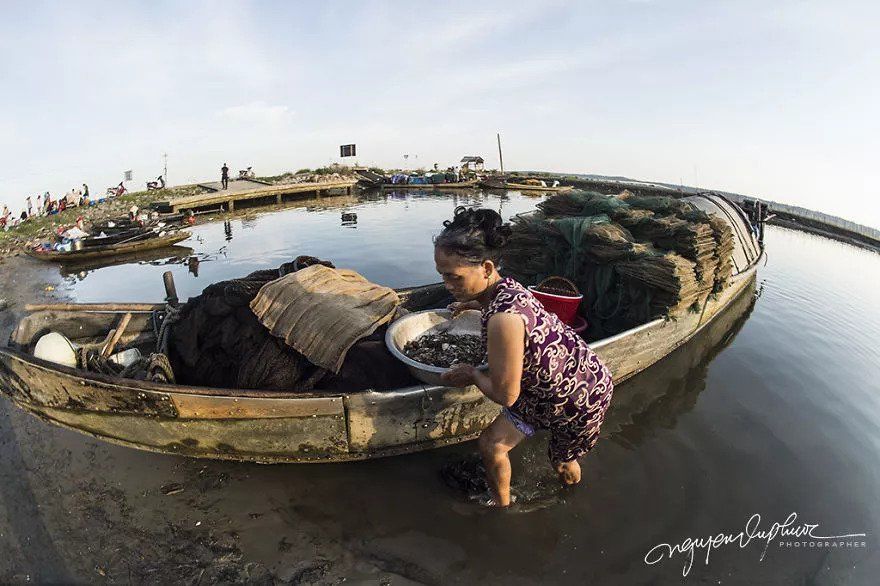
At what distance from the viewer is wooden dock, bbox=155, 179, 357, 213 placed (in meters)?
18.8

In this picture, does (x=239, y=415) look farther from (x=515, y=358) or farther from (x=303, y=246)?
(x=303, y=246)

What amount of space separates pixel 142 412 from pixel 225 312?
1.03 m

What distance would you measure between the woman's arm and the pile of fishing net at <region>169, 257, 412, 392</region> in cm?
154

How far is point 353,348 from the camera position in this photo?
370 centimetres

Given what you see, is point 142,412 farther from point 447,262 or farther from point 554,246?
point 554,246

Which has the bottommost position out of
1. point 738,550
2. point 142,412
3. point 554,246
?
point 738,550

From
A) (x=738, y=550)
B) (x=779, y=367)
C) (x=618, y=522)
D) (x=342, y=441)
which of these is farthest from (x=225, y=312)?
(x=779, y=367)

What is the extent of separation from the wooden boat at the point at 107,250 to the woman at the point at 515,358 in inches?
478

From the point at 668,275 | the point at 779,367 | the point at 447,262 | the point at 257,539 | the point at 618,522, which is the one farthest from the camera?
the point at 779,367

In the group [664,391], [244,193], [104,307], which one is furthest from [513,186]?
[104,307]

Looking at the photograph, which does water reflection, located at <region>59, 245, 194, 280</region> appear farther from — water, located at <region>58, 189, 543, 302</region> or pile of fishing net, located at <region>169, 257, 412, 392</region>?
pile of fishing net, located at <region>169, 257, 412, 392</region>

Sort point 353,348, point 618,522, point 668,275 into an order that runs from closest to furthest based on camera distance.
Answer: point 618,522 → point 353,348 → point 668,275

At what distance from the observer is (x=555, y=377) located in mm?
2447

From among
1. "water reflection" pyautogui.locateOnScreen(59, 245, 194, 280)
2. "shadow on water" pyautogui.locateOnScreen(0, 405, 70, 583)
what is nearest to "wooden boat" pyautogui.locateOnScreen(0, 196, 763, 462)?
"shadow on water" pyautogui.locateOnScreen(0, 405, 70, 583)
